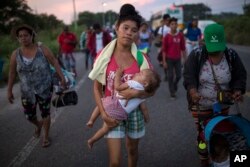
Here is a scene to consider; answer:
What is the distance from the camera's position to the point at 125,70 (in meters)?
3.41

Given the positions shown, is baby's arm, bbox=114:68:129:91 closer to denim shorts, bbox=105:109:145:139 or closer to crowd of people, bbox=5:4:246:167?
crowd of people, bbox=5:4:246:167

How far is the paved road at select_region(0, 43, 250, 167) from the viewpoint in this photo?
4.80m

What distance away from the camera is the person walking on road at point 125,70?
338cm

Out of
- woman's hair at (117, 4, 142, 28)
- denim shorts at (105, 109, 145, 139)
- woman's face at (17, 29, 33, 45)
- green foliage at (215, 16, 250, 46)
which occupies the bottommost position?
green foliage at (215, 16, 250, 46)

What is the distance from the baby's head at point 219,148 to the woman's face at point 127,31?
133 centimetres

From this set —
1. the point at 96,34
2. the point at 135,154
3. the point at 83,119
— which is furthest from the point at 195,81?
the point at 96,34

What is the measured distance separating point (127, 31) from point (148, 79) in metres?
0.53

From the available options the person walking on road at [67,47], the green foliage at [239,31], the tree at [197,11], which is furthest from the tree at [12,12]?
the person walking on road at [67,47]

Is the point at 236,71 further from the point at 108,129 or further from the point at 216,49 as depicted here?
the point at 108,129

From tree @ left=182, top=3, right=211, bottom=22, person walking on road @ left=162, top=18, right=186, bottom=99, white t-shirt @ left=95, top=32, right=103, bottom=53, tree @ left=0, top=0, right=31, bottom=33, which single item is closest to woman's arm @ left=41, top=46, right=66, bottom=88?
person walking on road @ left=162, top=18, right=186, bottom=99

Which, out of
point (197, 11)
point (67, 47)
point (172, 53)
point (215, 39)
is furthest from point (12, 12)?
point (215, 39)

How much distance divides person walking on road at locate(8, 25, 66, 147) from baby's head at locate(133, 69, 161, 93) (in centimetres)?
240

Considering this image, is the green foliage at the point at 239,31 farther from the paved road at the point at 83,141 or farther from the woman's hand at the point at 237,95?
the woman's hand at the point at 237,95

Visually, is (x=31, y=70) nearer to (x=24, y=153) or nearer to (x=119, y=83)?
(x=24, y=153)
